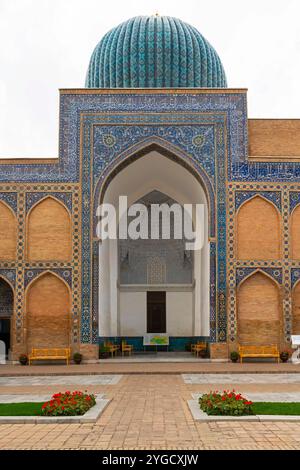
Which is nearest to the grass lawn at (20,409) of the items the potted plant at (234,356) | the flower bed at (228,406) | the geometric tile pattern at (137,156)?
the flower bed at (228,406)

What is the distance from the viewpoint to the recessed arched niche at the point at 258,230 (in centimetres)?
1384

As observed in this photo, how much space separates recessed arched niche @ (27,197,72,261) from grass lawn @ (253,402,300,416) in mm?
7542

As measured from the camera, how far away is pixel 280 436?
5.50 meters

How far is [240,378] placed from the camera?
10766mm

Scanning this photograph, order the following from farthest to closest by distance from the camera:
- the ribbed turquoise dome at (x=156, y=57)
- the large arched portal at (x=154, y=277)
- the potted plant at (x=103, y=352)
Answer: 1. the ribbed turquoise dome at (x=156, y=57)
2. the large arched portal at (x=154, y=277)
3. the potted plant at (x=103, y=352)

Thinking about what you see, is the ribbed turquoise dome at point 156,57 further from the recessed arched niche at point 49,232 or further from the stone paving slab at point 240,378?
the stone paving slab at point 240,378

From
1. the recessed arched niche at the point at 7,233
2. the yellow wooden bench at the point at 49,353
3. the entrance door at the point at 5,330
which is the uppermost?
the recessed arched niche at the point at 7,233

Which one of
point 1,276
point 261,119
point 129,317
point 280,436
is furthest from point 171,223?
point 280,436

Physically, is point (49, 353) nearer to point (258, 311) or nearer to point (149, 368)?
point (149, 368)

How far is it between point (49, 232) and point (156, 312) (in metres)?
4.47

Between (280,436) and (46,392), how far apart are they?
14.1ft

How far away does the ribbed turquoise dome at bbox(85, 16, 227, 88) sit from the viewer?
17.3m

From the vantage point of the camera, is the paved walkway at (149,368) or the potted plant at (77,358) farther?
the potted plant at (77,358)

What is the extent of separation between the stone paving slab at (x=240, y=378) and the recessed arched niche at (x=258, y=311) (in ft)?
6.99
